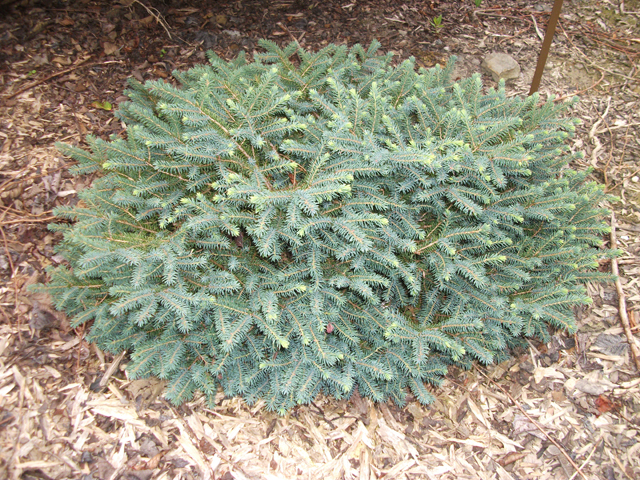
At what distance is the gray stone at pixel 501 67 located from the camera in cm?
445

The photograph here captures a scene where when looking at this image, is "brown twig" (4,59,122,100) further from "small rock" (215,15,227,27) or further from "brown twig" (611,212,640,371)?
"brown twig" (611,212,640,371)

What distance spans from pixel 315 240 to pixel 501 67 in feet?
11.8

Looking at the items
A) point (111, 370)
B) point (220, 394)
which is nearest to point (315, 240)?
point (220, 394)

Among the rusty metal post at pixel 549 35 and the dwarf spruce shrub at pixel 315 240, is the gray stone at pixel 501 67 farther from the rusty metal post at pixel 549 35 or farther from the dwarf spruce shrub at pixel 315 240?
the dwarf spruce shrub at pixel 315 240

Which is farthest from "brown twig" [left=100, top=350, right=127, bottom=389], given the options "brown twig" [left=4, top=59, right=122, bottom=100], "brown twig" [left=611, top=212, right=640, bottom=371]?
"brown twig" [left=611, top=212, right=640, bottom=371]

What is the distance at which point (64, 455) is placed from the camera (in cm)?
225

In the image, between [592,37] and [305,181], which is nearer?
[305,181]

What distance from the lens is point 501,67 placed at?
4.45 metres

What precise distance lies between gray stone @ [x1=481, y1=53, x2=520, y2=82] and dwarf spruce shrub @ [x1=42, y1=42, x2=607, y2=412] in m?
1.98

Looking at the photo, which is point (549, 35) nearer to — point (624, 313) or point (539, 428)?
point (624, 313)

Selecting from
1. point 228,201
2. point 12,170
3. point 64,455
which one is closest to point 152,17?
point 12,170

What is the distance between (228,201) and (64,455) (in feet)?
5.67

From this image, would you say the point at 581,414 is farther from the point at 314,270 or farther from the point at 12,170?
the point at 12,170

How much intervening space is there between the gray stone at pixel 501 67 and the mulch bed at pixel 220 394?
12cm
